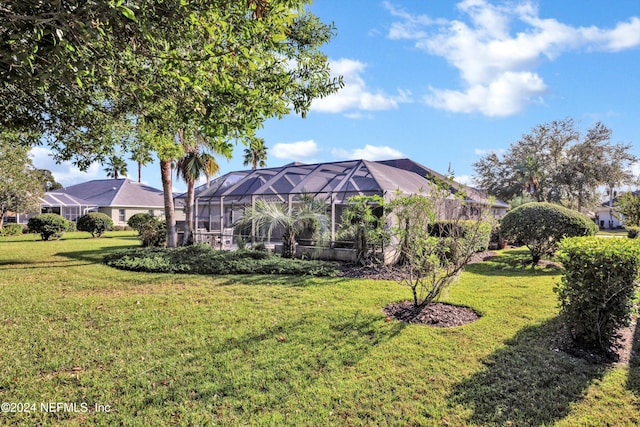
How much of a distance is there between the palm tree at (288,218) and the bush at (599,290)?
9062mm

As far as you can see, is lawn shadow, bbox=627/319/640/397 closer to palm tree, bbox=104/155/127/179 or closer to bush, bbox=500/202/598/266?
bush, bbox=500/202/598/266

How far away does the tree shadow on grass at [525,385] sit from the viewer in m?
3.32

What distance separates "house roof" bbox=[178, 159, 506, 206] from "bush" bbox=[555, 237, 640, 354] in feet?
25.4

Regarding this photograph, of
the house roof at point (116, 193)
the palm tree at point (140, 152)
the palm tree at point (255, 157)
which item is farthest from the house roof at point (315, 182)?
the house roof at point (116, 193)

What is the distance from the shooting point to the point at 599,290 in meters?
4.50

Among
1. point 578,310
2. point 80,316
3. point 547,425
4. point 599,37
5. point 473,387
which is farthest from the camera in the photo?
point 599,37

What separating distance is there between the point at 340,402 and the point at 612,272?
3814mm

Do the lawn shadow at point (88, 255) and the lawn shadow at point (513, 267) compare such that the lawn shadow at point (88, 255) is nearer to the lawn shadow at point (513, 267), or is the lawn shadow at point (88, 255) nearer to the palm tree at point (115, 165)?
the palm tree at point (115, 165)

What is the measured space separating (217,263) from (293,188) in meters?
5.43

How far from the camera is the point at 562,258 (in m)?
5.00

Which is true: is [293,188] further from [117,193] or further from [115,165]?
[117,193]

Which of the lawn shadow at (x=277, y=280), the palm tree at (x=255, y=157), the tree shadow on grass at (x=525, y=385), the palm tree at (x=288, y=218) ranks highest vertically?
the palm tree at (x=255, y=157)

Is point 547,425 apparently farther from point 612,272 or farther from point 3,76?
point 3,76

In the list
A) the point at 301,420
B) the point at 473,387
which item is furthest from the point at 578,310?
the point at 301,420
